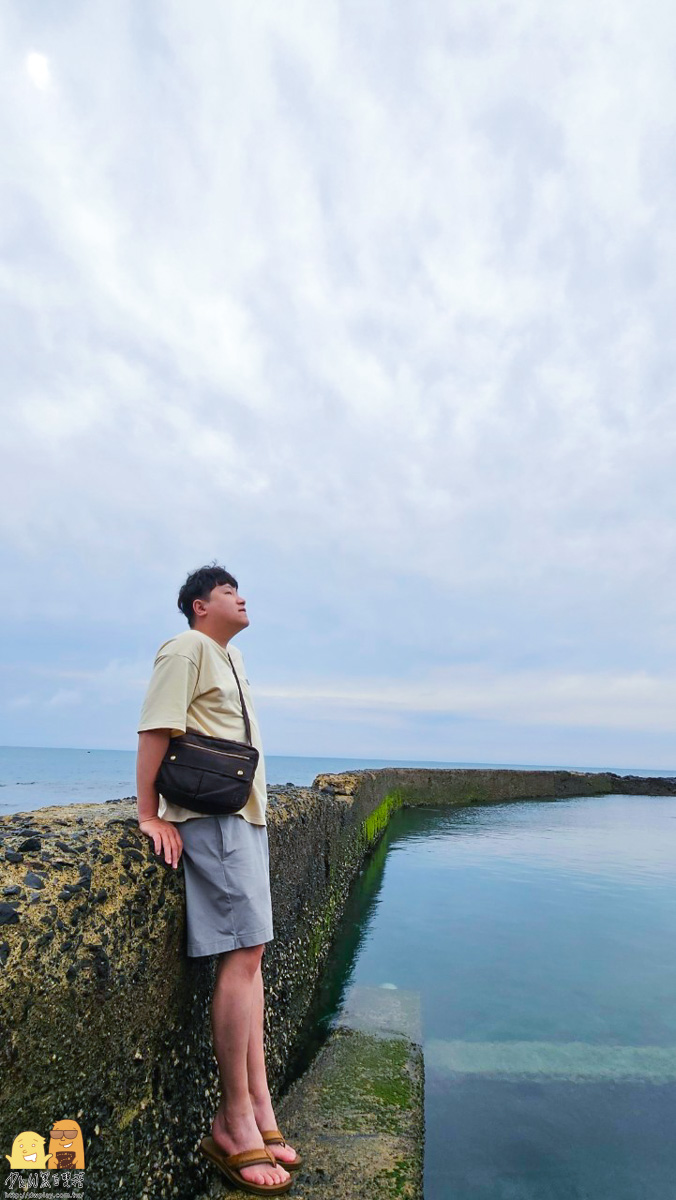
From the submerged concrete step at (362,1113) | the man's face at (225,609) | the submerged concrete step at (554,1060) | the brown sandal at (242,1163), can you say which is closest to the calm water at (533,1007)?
the submerged concrete step at (554,1060)

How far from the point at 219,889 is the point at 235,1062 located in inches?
22.8

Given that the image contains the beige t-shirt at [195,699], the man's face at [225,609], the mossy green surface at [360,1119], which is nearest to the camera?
the beige t-shirt at [195,699]

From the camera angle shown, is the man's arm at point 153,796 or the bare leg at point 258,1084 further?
the bare leg at point 258,1084

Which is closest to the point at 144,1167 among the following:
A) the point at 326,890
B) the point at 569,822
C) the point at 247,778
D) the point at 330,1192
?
the point at 330,1192

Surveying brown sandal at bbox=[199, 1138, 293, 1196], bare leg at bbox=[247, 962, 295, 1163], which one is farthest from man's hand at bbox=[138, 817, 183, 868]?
brown sandal at bbox=[199, 1138, 293, 1196]

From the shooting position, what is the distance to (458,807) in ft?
68.0

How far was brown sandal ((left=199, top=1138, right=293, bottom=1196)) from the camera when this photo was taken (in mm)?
2174

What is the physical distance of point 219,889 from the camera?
2311 millimetres

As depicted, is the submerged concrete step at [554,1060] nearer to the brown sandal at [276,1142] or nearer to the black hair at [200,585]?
the brown sandal at [276,1142]

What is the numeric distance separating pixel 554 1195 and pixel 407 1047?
3.88 feet

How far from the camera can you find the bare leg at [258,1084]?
238 centimetres

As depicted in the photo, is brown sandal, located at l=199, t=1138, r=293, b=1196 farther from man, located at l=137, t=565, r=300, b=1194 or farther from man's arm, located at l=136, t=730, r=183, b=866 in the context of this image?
man's arm, located at l=136, t=730, r=183, b=866

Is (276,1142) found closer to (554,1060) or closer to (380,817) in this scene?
(554,1060)

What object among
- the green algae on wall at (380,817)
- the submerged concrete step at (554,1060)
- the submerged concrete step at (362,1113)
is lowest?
the submerged concrete step at (554,1060)
